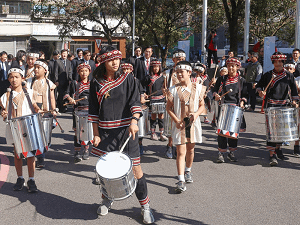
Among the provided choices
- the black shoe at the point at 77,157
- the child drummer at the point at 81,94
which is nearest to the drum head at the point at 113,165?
the child drummer at the point at 81,94

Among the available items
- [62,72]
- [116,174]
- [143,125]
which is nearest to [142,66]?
[143,125]

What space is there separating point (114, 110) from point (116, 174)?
81cm

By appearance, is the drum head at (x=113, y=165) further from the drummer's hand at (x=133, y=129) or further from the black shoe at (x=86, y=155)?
the black shoe at (x=86, y=155)

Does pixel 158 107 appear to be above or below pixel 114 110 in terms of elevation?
below

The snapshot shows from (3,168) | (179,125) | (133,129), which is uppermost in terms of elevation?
(133,129)

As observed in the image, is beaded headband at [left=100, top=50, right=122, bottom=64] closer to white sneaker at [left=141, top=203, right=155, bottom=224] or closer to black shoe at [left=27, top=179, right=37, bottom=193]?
white sneaker at [left=141, top=203, right=155, bottom=224]

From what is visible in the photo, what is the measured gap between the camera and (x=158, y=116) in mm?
9359

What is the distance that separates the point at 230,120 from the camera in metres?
7.25

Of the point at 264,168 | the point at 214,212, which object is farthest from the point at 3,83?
the point at 214,212

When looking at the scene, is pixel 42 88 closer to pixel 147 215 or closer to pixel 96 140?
pixel 96 140

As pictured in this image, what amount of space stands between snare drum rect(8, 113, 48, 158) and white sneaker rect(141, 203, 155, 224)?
1761 millimetres

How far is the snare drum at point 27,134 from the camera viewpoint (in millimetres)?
5582

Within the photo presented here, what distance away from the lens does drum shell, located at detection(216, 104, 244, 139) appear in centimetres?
724

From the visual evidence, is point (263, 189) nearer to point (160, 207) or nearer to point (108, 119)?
point (160, 207)
